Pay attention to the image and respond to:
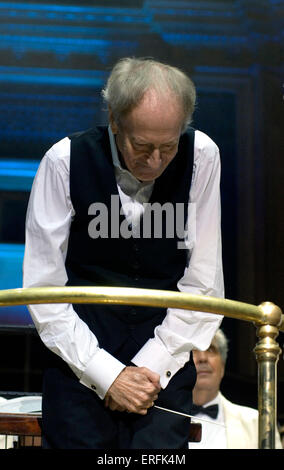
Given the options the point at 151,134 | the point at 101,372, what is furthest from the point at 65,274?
the point at 151,134

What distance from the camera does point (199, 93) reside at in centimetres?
517

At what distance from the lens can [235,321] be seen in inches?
197

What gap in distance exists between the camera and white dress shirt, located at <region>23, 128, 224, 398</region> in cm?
222

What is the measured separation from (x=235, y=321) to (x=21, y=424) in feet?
8.81

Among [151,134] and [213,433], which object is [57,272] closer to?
[151,134]

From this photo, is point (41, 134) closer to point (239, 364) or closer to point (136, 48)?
point (136, 48)

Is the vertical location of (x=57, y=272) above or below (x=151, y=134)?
below

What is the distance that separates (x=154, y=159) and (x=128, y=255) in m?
0.27

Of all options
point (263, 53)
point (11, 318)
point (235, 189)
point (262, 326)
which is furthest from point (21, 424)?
point (263, 53)

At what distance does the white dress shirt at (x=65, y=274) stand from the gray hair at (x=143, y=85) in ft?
0.55

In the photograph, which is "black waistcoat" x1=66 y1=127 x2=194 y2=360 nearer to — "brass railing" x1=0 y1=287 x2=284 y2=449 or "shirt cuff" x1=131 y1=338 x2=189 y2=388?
"shirt cuff" x1=131 y1=338 x2=189 y2=388

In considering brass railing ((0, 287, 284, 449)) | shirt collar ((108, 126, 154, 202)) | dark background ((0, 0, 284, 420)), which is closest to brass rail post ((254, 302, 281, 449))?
brass railing ((0, 287, 284, 449))

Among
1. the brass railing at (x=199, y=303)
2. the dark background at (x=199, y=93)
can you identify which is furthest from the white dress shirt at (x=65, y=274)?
Answer: the dark background at (x=199, y=93)

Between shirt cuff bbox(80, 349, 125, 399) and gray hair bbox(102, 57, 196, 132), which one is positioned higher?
gray hair bbox(102, 57, 196, 132)
